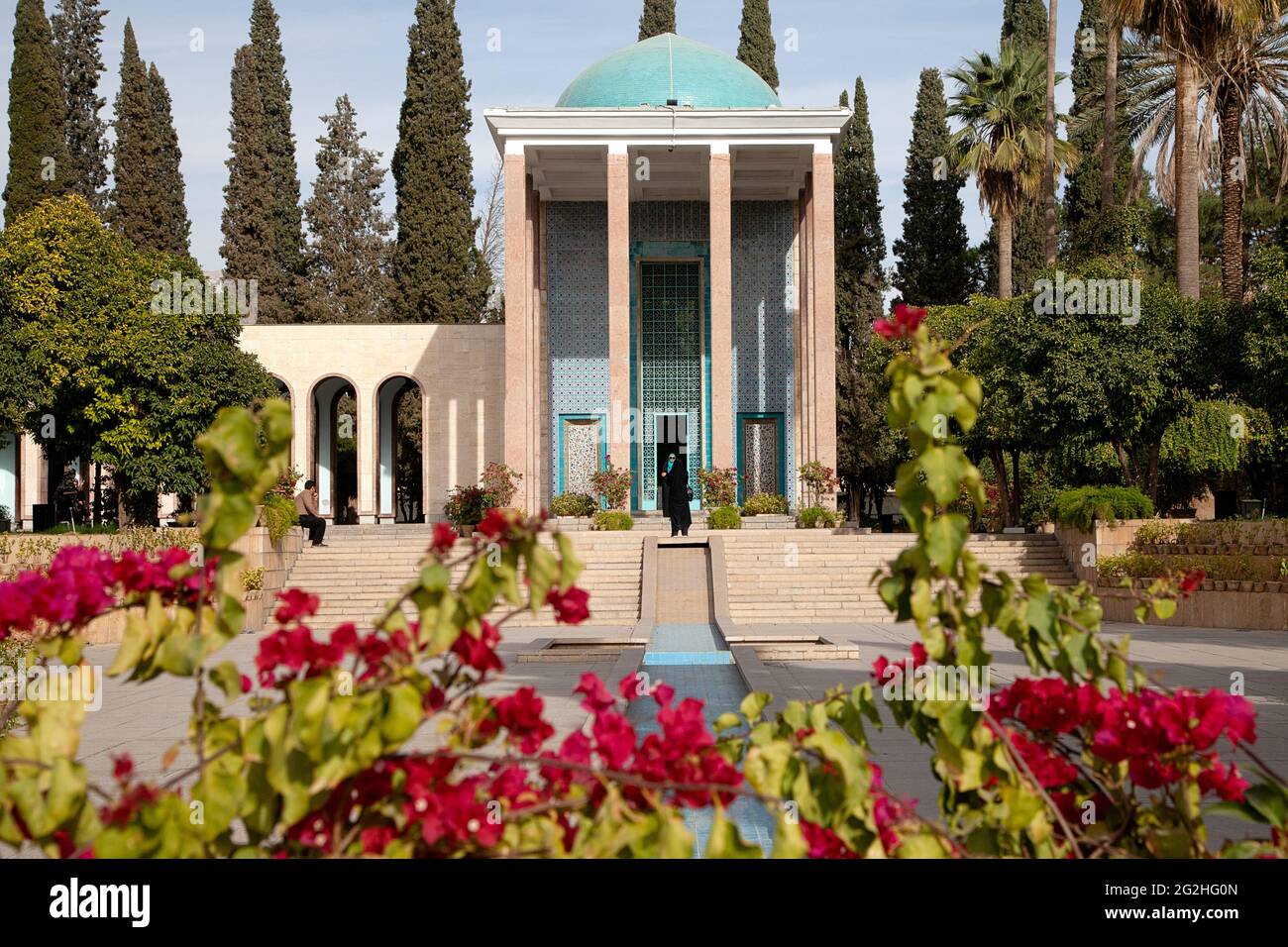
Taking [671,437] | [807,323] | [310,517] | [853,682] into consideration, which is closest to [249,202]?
[671,437]

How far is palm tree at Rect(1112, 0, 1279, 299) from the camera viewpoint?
19750mm

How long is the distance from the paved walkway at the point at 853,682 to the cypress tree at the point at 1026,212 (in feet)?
77.1

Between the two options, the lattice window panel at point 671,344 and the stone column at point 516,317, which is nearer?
the stone column at point 516,317

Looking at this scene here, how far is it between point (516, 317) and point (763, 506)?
678cm

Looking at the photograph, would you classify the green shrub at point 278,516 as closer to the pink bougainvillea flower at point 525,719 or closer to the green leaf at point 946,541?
the pink bougainvillea flower at point 525,719

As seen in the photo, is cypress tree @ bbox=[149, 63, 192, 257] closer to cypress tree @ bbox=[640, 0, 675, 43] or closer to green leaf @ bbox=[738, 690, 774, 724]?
cypress tree @ bbox=[640, 0, 675, 43]

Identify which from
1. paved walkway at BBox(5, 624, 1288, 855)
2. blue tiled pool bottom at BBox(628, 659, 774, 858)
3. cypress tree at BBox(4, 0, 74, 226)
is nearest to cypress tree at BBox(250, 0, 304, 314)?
cypress tree at BBox(4, 0, 74, 226)

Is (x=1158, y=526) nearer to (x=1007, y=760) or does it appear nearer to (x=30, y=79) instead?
(x=1007, y=760)

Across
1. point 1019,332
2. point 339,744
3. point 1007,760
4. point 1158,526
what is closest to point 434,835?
point 339,744

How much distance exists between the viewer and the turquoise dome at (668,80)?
28.1 meters

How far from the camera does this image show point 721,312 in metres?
25.4

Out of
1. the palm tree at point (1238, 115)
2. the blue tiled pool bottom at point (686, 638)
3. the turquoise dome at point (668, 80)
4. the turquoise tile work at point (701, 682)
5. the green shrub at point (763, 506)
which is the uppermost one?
the turquoise dome at point (668, 80)

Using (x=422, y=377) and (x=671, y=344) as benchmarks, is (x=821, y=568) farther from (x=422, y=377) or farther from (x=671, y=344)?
(x=422, y=377)

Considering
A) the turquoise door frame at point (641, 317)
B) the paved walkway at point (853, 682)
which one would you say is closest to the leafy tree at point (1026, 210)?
the turquoise door frame at point (641, 317)
